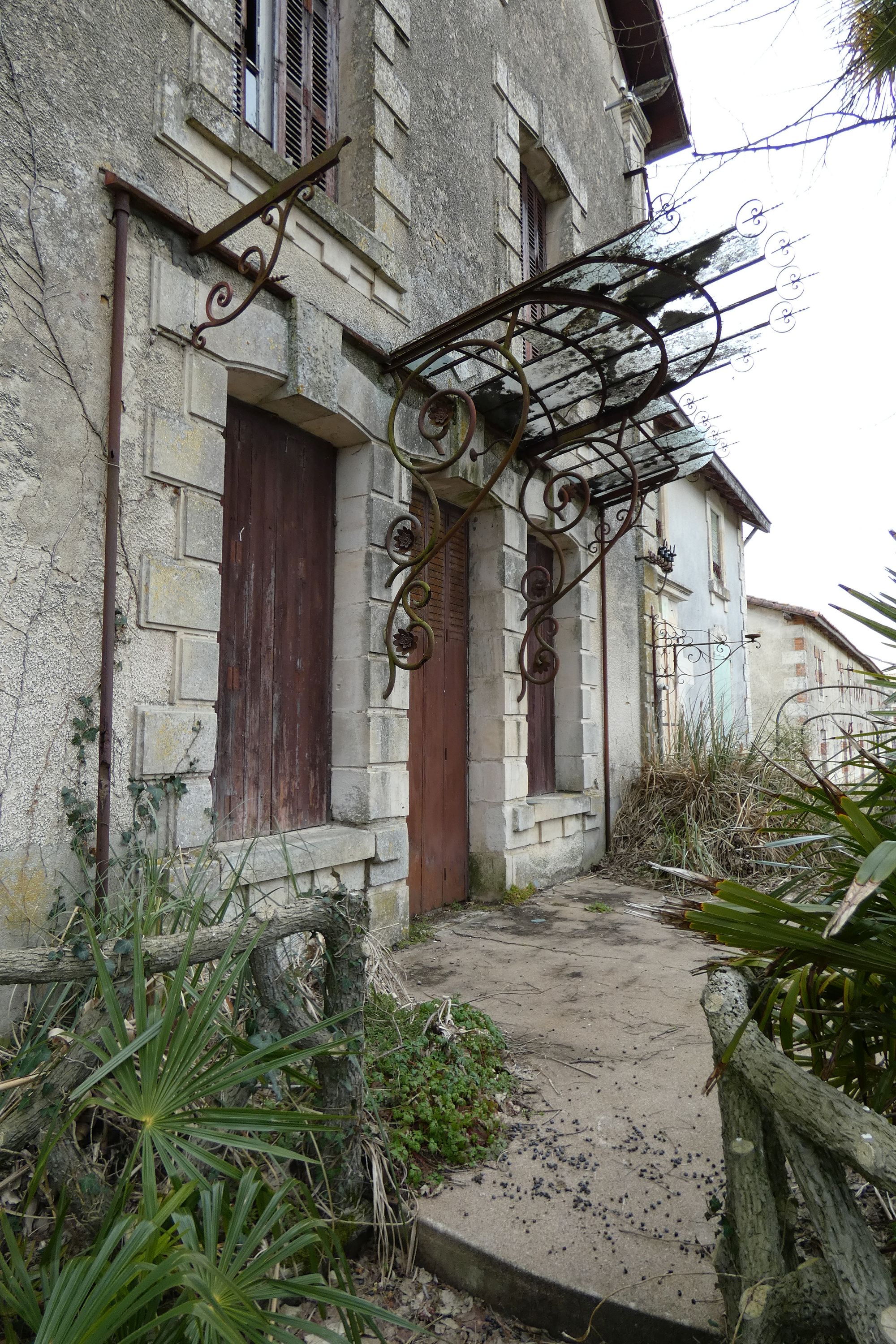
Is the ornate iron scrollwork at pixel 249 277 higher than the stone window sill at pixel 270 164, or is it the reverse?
the stone window sill at pixel 270 164

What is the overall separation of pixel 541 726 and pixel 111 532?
12.7ft

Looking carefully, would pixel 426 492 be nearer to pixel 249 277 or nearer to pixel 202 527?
pixel 249 277

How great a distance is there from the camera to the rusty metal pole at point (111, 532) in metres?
2.57

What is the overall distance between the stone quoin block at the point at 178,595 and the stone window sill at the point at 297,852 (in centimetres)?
82

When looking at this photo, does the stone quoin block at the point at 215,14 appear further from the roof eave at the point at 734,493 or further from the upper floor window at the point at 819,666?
the upper floor window at the point at 819,666

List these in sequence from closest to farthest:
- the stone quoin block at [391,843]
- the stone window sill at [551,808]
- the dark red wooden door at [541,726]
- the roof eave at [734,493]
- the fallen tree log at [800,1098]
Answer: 1. the fallen tree log at [800,1098]
2. the stone quoin block at [391,843]
3. the stone window sill at [551,808]
4. the dark red wooden door at [541,726]
5. the roof eave at [734,493]

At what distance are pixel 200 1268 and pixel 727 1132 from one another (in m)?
0.85

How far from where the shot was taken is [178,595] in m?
2.88

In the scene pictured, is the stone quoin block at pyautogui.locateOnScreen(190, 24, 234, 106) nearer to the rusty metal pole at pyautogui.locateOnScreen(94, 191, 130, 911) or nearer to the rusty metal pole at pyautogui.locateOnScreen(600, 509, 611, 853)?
the rusty metal pole at pyautogui.locateOnScreen(94, 191, 130, 911)

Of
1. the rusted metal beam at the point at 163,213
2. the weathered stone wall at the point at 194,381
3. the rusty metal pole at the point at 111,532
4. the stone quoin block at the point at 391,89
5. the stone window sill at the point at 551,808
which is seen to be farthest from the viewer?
the stone window sill at the point at 551,808

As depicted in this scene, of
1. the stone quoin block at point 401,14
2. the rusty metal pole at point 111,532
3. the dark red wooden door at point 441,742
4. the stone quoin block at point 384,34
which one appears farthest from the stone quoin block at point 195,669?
the stone quoin block at point 401,14

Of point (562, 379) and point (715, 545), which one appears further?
point (715, 545)

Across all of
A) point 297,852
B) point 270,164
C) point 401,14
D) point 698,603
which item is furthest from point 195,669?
point 698,603

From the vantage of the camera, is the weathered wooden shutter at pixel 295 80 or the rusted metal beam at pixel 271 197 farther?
the weathered wooden shutter at pixel 295 80
